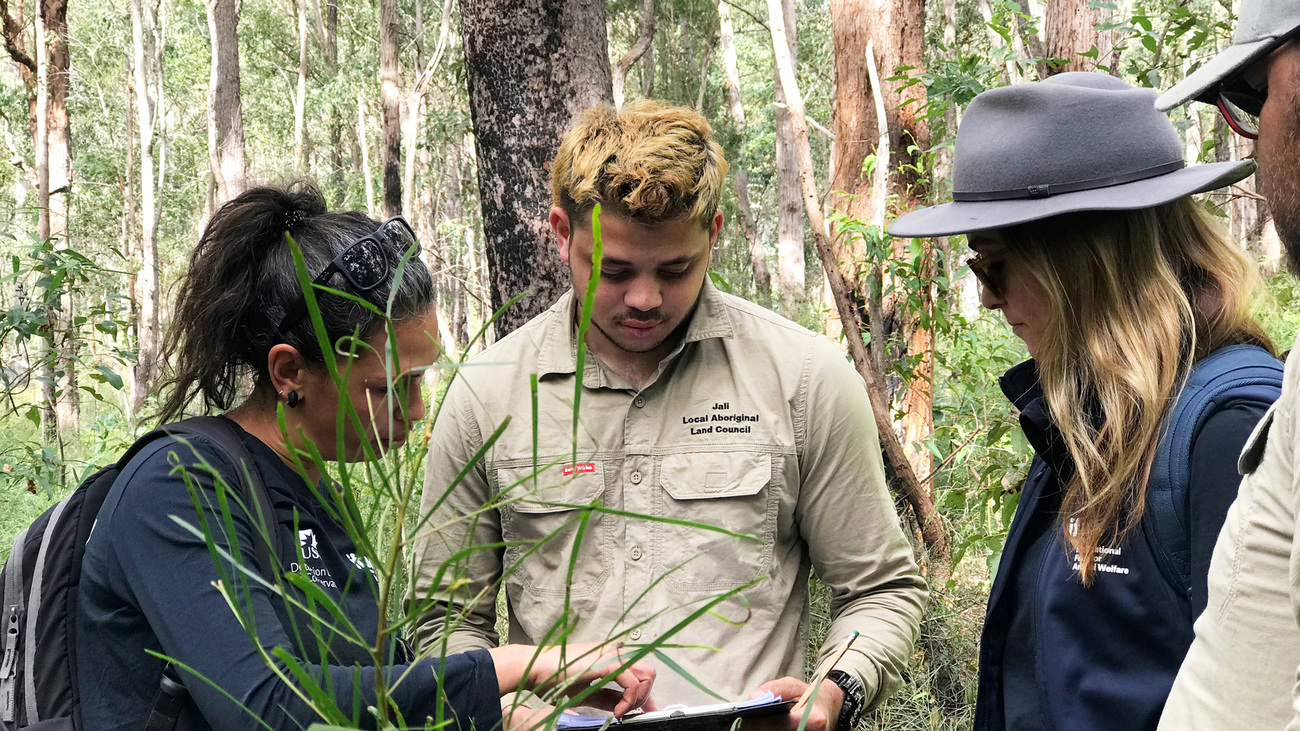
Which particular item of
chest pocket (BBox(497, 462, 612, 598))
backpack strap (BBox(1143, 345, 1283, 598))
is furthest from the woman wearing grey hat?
chest pocket (BBox(497, 462, 612, 598))

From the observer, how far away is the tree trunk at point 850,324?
3951 millimetres

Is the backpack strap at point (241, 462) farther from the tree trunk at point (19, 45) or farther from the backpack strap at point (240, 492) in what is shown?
the tree trunk at point (19, 45)

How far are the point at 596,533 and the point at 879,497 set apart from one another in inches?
23.9

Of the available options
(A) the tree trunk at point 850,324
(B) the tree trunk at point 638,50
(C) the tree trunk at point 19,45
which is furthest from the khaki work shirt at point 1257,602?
(B) the tree trunk at point 638,50

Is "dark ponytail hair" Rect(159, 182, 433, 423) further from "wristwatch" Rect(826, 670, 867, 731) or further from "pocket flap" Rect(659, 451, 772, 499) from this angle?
"wristwatch" Rect(826, 670, 867, 731)

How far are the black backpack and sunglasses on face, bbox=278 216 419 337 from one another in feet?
0.97

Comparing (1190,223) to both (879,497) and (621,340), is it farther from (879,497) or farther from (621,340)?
(621,340)

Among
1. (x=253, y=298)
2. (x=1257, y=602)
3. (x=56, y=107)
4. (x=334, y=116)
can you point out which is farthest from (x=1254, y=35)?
(x=334, y=116)

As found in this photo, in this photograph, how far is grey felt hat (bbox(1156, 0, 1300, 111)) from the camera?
104 centimetres

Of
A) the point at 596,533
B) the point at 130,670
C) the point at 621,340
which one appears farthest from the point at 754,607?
the point at 130,670

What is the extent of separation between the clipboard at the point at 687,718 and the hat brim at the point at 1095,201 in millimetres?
857

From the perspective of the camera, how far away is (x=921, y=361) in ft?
15.6

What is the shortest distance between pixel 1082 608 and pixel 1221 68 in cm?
87

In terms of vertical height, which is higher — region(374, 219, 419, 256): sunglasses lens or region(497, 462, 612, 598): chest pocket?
region(374, 219, 419, 256): sunglasses lens
